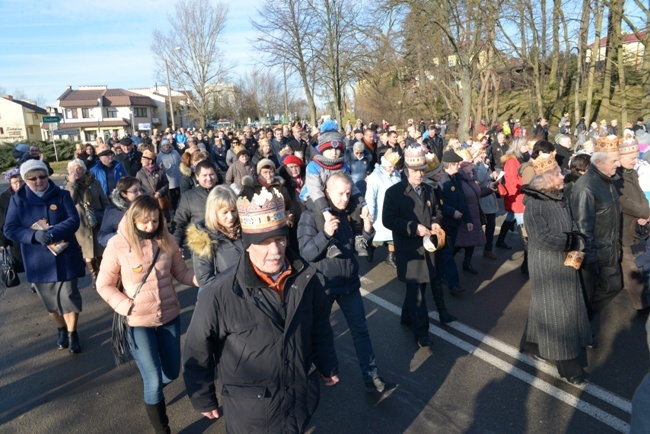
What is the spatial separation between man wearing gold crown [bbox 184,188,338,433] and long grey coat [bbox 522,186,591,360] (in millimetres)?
2297

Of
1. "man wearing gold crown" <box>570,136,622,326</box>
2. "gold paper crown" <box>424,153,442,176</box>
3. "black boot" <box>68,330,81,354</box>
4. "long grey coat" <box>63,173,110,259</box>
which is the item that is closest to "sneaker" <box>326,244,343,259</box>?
"gold paper crown" <box>424,153,442,176</box>

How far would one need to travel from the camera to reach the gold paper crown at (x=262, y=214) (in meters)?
2.29

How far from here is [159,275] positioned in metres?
3.42

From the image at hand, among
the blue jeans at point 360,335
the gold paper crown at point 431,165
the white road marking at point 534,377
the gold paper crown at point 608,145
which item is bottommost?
the white road marking at point 534,377

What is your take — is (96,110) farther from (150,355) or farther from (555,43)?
(150,355)

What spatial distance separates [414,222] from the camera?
4301 millimetres

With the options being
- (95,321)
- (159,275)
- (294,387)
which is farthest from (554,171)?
(95,321)

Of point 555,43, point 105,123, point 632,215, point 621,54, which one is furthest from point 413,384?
point 105,123

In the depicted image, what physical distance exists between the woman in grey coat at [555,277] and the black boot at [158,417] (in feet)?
9.93

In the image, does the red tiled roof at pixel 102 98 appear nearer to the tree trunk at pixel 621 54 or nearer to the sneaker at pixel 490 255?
the tree trunk at pixel 621 54

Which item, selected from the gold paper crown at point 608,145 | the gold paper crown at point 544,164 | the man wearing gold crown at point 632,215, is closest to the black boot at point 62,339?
the gold paper crown at point 544,164

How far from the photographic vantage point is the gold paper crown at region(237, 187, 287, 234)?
2293 millimetres

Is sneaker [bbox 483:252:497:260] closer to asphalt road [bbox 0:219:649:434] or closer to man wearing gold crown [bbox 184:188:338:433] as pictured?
asphalt road [bbox 0:219:649:434]

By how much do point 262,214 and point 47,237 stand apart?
10.5 feet
